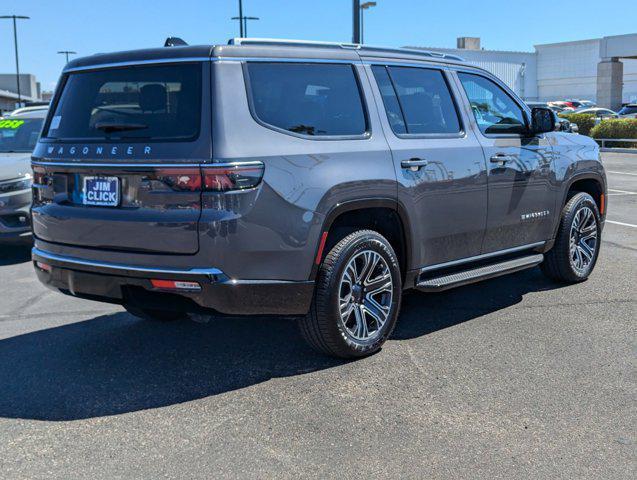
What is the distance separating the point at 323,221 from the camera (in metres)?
4.43

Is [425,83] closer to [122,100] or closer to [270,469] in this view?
[122,100]

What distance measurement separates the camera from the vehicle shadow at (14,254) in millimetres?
8781

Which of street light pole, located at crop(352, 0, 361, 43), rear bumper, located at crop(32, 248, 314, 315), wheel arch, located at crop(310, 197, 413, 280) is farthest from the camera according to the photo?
street light pole, located at crop(352, 0, 361, 43)

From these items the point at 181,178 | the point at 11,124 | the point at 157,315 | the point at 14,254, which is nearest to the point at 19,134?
the point at 11,124

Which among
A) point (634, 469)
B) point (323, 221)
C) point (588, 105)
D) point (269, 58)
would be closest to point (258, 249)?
point (323, 221)

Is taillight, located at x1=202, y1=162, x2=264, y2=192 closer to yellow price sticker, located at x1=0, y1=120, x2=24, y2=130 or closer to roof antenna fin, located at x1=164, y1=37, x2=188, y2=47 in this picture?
roof antenna fin, located at x1=164, y1=37, x2=188, y2=47

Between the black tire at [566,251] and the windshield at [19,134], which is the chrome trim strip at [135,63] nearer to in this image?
the black tire at [566,251]

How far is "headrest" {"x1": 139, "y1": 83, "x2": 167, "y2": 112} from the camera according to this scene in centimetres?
434

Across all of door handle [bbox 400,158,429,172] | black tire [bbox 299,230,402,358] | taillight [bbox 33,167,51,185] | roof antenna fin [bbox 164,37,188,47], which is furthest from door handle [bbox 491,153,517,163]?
taillight [bbox 33,167,51,185]

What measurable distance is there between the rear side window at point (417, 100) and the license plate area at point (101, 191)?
1865 millimetres

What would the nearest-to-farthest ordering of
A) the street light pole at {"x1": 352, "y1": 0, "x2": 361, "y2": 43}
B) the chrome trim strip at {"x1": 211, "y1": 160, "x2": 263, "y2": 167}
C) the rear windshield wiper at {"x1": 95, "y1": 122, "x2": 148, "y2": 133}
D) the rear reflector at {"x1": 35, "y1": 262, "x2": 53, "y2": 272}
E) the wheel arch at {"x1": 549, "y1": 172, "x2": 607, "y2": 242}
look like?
1. the chrome trim strip at {"x1": 211, "y1": 160, "x2": 263, "y2": 167}
2. the rear windshield wiper at {"x1": 95, "y1": 122, "x2": 148, "y2": 133}
3. the rear reflector at {"x1": 35, "y1": 262, "x2": 53, "y2": 272}
4. the wheel arch at {"x1": 549, "y1": 172, "x2": 607, "y2": 242}
5. the street light pole at {"x1": 352, "y1": 0, "x2": 361, "y2": 43}

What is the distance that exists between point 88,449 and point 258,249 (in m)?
1.36

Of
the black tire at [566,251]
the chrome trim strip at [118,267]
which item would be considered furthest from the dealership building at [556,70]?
the chrome trim strip at [118,267]

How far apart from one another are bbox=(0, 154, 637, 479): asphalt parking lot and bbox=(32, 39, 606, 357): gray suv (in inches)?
16.7
